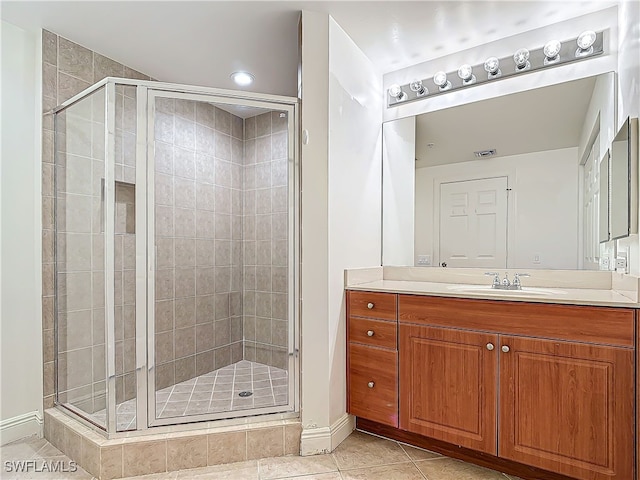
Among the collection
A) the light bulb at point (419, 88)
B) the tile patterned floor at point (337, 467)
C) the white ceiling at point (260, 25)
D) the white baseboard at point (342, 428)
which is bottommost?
the tile patterned floor at point (337, 467)

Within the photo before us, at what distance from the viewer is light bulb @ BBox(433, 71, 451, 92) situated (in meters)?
2.41

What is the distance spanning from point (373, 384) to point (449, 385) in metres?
0.43

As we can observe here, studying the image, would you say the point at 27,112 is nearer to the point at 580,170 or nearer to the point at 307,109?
the point at 307,109

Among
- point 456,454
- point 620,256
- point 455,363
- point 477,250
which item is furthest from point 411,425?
point 620,256

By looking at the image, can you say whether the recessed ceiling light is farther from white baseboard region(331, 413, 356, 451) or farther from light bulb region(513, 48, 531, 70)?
white baseboard region(331, 413, 356, 451)

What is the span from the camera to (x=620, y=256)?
1.82 metres

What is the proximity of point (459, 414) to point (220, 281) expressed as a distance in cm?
160

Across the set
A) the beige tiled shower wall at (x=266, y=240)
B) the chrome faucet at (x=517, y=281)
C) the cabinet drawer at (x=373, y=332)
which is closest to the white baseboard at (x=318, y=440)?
the beige tiled shower wall at (x=266, y=240)

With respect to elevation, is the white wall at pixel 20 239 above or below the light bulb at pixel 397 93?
below

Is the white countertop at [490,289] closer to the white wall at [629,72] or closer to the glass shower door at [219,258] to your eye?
the white wall at [629,72]

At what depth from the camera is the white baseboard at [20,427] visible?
2.04 metres

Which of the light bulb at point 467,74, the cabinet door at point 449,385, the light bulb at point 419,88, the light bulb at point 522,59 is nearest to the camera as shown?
the cabinet door at point 449,385

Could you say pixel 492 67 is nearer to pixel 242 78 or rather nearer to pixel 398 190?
pixel 398 190

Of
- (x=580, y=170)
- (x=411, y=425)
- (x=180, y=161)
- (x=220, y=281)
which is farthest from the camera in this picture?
(x=220, y=281)
